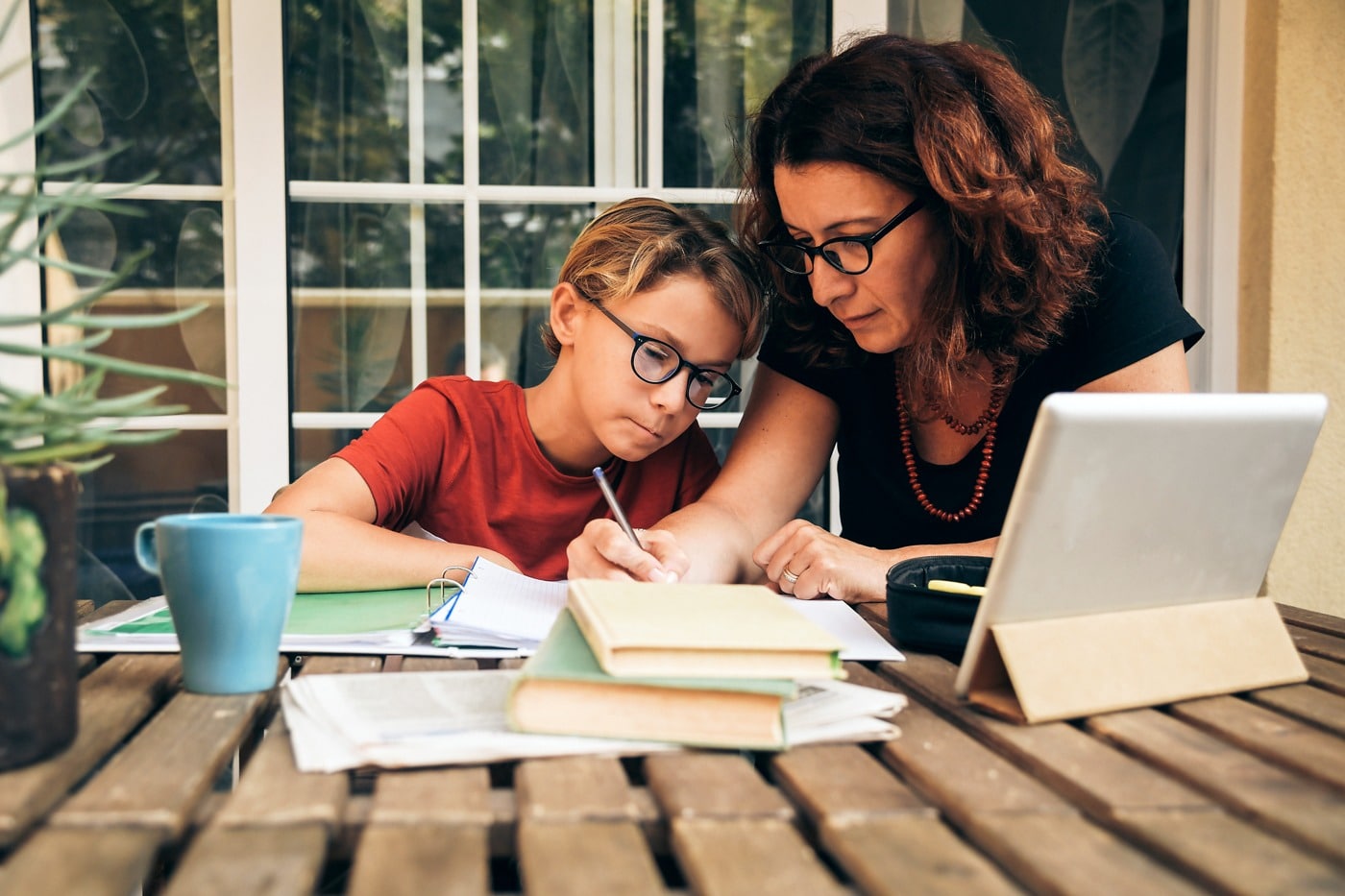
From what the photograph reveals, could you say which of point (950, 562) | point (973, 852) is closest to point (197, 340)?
point (950, 562)

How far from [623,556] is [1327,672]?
2.25 feet

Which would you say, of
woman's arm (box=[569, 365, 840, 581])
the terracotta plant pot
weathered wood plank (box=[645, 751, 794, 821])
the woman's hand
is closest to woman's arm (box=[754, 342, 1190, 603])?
the woman's hand

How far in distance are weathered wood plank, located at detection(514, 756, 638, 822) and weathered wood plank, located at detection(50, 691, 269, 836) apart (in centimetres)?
18

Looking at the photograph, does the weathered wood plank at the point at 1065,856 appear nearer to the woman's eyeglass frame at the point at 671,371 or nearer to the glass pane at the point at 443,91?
the woman's eyeglass frame at the point at 671,371

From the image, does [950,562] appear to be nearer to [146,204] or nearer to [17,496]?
[17,496]

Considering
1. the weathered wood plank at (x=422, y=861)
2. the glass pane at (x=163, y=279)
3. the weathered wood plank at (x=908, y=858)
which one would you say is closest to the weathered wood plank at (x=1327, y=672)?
the weathered wood plank at (x=908, y=858)

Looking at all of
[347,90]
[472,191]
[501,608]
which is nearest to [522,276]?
[472,191]

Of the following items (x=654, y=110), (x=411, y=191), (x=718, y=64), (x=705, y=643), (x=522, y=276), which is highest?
(x=718, y=64)

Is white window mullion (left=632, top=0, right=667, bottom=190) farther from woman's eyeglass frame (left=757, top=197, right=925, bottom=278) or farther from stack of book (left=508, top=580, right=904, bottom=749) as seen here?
stack of book (left=508, top=580, right=904, bottom=749)

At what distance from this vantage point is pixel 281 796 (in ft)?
2.02

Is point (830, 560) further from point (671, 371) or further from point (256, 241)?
point (256, 241)

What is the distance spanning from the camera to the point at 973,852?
57cm

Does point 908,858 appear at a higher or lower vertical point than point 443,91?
lower

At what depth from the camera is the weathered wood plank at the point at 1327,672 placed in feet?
2.99
